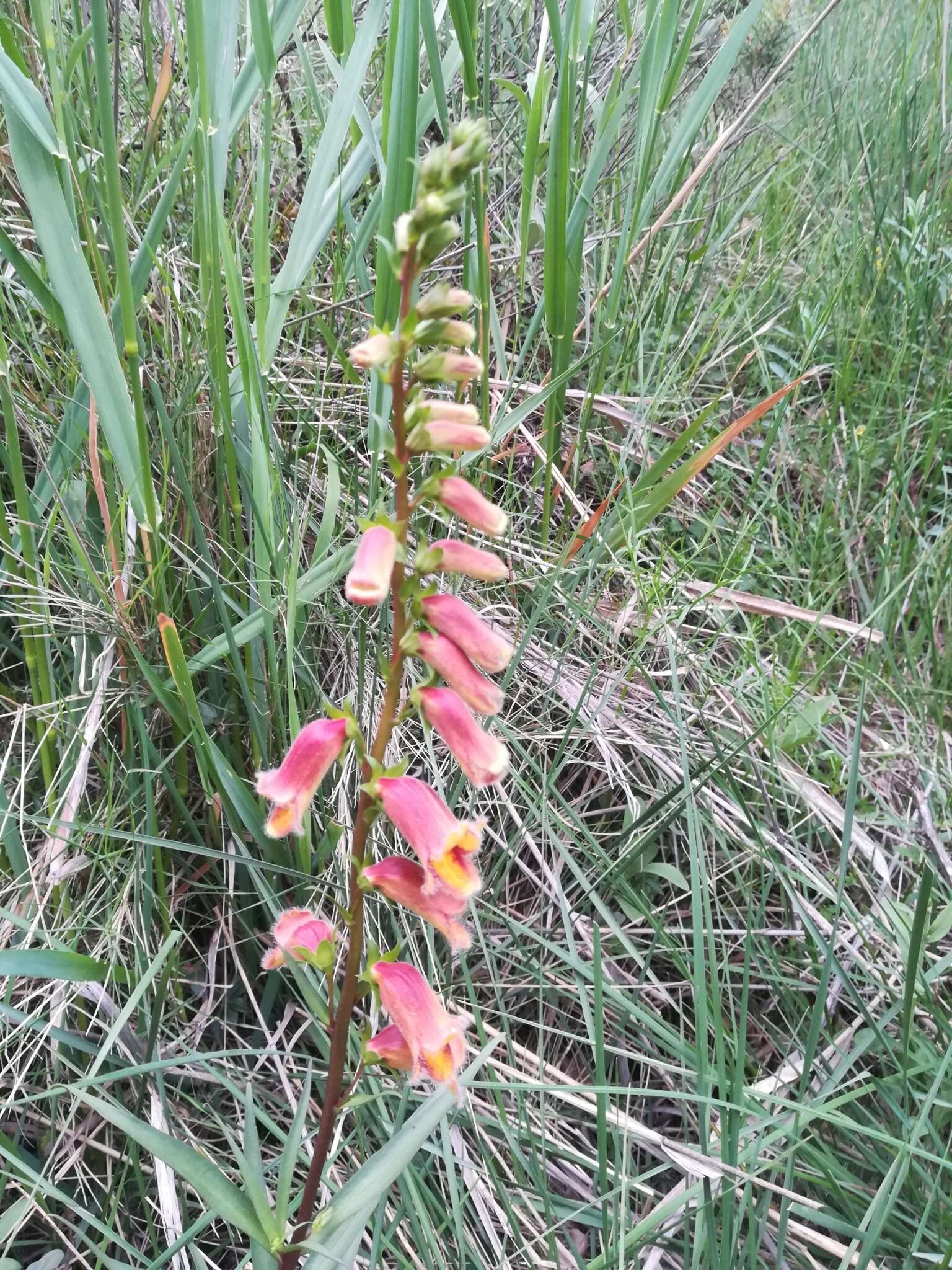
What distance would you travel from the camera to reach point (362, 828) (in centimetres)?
114

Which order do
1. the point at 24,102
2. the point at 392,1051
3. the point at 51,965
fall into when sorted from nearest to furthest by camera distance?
the point at 392,1051 → the point at 51,965 → the point at 24,102

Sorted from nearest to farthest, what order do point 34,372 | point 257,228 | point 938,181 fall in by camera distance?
1. point 257,228
2. point 34,372
3. point 938,181

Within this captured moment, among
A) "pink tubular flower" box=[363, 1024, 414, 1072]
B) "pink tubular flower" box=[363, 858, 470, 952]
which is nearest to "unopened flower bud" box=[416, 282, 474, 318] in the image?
"pink tubular flower" box=[363, 858, 470, 952]

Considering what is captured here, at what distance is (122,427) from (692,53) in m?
3.43

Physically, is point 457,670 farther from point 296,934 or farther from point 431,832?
point 296,934

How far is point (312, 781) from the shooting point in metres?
1.20

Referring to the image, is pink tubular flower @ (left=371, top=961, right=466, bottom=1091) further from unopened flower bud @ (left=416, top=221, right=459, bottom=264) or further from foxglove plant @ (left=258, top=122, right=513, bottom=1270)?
unopened flower bud @ (left=416, top=221, right=459, bottom=264)

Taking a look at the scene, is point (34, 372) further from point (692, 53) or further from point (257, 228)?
point (692, 53)

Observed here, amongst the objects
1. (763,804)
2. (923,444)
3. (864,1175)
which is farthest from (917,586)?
(864,1175)

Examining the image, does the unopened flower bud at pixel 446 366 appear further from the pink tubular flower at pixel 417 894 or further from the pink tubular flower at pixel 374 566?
the pink tubular flower at pixel 417 894

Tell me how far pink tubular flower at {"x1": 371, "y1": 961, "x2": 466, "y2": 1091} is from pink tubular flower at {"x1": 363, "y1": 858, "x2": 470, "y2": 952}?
77mm

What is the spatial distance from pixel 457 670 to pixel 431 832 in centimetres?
21

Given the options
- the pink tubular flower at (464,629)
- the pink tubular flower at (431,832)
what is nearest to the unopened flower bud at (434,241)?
the pink tubular flower at (464,629)

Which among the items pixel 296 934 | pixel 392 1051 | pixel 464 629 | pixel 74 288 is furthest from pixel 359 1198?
pixel 74 288
